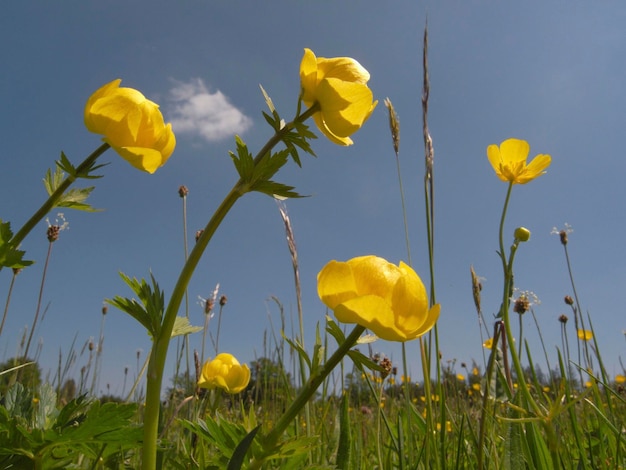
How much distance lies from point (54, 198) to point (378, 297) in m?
0.66

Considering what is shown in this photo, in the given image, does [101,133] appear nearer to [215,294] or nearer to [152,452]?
[152,452]

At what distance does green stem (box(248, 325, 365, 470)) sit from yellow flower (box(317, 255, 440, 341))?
3cm

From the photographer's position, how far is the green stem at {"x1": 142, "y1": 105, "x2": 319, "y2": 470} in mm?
796

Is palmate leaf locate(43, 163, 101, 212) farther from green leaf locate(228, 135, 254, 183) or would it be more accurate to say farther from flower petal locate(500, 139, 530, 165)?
flower petal locate(500, 139, 530, 165)

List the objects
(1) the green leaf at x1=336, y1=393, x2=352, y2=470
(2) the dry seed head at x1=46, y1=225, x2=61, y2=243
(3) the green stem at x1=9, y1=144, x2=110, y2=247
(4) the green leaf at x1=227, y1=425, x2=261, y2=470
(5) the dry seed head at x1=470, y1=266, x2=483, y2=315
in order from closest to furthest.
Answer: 1. (4) the green leaf at x1=227, y1=425, x2=261, y2=470
2. (3) the green stem at x1=9, y1=144, x2=110, y2=247
3. (1) the green leaf at x1=336, y1=393, x2=352, y2=470
4. (5) the dry seed head at x1=470, y1=266, x2=483, y2=315
5. (2) the dry seed head at x1=46, y1=225, x2=61, y2=243

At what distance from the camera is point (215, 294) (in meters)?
2.47

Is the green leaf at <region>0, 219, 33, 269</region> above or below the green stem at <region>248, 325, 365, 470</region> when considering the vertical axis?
above

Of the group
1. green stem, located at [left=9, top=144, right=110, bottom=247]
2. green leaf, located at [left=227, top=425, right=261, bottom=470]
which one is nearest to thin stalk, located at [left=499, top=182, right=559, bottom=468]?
green leaf, located at [left=227, top=425, right=261, bottom=470]

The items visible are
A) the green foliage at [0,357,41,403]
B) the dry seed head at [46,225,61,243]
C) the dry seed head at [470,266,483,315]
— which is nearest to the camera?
the green foliage at [0,357,41,403]

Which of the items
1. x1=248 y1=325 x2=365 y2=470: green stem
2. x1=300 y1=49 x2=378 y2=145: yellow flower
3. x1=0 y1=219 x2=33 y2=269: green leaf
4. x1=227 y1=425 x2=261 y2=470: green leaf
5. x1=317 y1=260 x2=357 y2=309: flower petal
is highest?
x1=300 y1=49 x2=378 y2=145: yellow flower

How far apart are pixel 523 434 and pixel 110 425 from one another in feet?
2.95

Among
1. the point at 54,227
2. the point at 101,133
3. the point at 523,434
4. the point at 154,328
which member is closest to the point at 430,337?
the point at 523,434

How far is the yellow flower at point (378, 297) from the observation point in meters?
0.74

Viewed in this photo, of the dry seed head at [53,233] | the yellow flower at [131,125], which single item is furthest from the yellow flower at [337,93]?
the dry seed head at [53,233]
